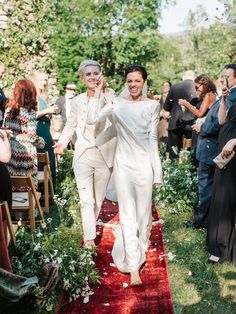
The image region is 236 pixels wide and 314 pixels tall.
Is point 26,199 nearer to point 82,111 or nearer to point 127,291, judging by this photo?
point 82,111

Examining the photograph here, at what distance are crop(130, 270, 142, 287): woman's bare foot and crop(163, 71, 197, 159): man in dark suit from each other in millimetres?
5216

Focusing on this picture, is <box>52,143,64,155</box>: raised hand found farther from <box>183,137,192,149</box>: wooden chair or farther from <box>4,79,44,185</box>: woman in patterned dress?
<box>183,137,192,149</box>: wooden chair

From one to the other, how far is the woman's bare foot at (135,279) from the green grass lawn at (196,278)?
33 cm

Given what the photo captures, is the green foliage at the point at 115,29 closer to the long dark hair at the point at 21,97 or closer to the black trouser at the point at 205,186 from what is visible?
the long dark hair at the point at 21,97

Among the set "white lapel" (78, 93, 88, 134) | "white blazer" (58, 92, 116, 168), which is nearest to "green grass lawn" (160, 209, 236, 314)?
"white blazer" (58, 92, 116, 168)

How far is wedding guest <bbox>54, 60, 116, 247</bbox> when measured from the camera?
5.42 metres

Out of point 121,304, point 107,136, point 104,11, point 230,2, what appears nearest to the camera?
point 121,304

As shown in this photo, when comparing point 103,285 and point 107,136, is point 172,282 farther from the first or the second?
point 107,136

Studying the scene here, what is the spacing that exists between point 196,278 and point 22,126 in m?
2.98

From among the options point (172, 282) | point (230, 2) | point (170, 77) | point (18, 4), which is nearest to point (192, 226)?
point (172, 282)

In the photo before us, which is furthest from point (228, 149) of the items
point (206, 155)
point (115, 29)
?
point (115, 29)

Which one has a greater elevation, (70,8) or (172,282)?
(70,8)

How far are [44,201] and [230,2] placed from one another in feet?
36.8

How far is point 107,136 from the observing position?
212 inches
